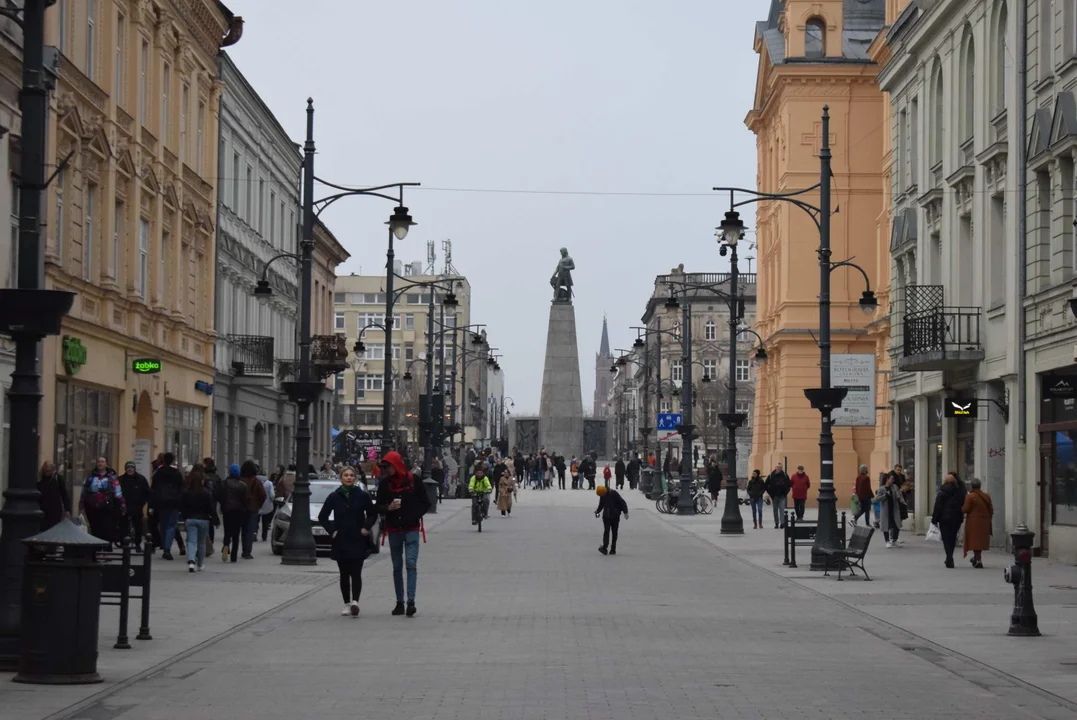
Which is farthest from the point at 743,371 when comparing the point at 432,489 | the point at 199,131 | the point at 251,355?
the point at 199,131

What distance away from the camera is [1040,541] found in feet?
97.1

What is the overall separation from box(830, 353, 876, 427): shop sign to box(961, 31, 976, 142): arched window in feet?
37.8

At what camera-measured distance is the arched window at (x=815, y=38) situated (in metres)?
63.1

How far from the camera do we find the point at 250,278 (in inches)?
1997

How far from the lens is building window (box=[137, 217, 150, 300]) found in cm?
3597

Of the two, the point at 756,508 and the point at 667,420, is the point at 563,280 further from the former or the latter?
the point at 756,508

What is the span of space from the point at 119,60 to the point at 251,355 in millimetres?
16014

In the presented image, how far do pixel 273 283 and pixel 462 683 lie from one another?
141 feet

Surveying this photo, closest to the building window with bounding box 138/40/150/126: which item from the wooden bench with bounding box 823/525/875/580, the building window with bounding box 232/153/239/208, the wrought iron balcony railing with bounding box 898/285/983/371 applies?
the building window with bounding box 232/153/239/208

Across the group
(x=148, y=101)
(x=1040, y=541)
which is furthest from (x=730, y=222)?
(x=148, y=101)

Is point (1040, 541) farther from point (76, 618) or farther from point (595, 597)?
point (76, 618)

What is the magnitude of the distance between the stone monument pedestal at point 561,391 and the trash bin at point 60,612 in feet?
253

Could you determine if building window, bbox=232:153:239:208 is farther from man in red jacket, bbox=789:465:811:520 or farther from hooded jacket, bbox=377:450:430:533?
hooded jacket, bbox=377:450:430:533

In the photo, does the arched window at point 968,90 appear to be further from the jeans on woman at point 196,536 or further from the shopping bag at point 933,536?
the jeans on woman at point 196,536
